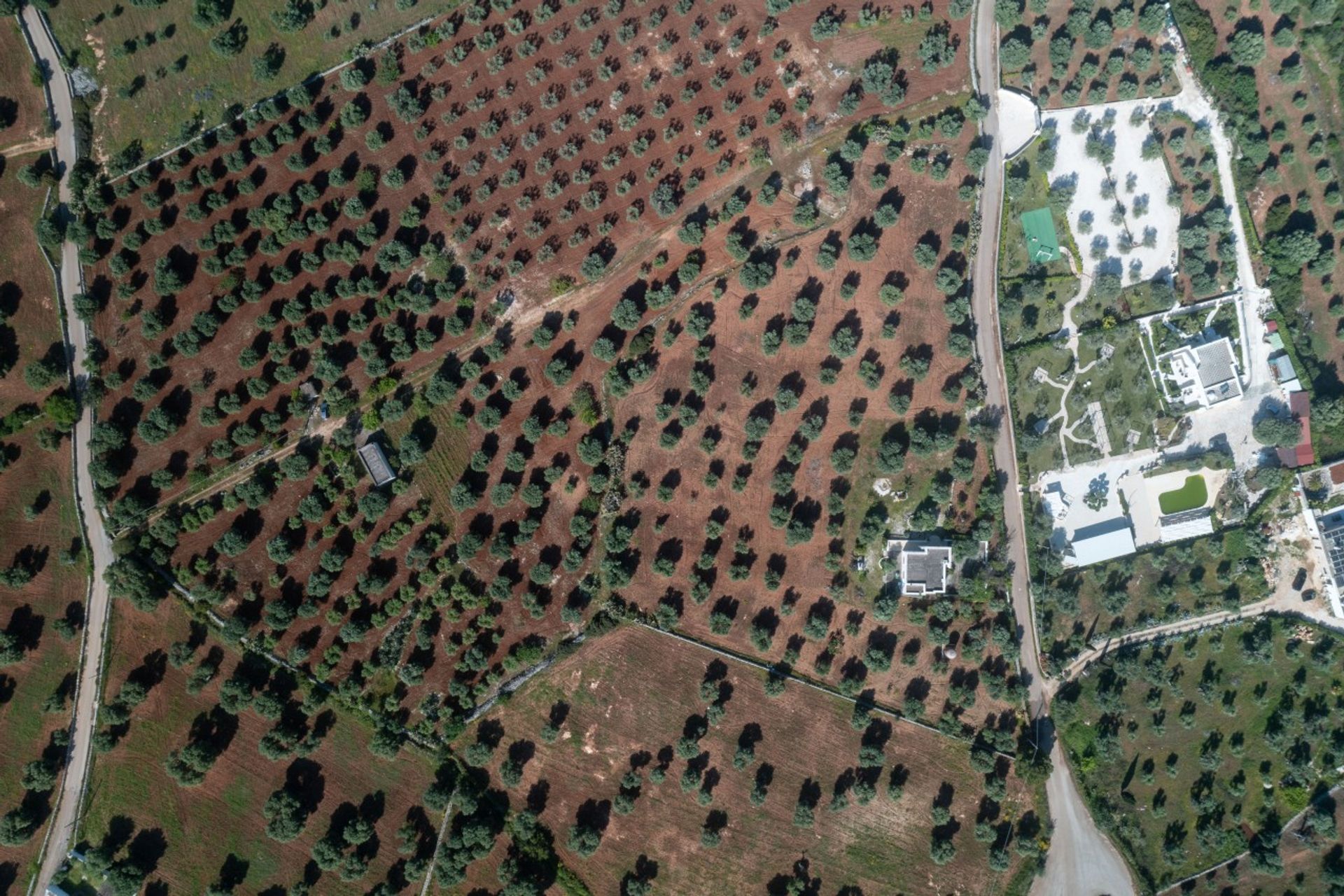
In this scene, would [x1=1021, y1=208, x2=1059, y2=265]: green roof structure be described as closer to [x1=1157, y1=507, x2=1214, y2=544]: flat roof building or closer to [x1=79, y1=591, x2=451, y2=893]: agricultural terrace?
[x1=1157, y1=507, x2=1214, y2=544]: flat roof building

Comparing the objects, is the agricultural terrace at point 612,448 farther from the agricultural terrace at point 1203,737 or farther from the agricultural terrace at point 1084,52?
the agricultural terrace at point 1203,737

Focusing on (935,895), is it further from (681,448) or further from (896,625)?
(681,448)

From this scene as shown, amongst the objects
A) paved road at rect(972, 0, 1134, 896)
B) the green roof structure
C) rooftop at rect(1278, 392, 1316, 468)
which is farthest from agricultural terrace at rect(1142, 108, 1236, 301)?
paved road at rect(972, 0, 1134, 896)

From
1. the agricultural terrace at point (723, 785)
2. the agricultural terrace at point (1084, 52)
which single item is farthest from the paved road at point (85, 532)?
the agricultural terrace at point (1084, 52)

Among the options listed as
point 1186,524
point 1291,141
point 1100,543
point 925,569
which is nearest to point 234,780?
point 925,569

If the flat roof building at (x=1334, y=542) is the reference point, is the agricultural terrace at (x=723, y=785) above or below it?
below
